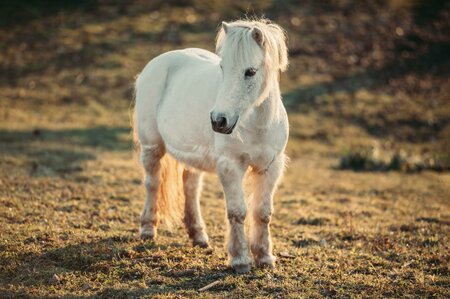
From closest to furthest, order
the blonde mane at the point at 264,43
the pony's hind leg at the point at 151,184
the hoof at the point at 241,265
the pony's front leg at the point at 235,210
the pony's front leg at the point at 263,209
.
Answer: the blonde mane at the point at 264,43, the pony's front leg at the point at 235,210, the hoof at the point at 241,265, the pony's front leg at the point at 263,209, the pony's hind leg at the point at 151,184

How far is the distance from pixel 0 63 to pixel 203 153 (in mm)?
17955

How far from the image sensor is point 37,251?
6.09 m

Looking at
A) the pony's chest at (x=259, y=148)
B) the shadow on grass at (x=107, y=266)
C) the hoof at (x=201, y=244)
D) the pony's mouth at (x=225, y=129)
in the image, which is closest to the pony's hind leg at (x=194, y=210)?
the hoof at (x=201, y=244)

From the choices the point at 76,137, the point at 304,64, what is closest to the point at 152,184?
the point at 76,137

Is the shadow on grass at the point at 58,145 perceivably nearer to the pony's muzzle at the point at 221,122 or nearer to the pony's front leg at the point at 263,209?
the pony's front leg at the point at 263,209

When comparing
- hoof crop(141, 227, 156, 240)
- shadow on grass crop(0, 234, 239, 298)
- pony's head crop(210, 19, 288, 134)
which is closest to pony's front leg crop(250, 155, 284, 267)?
shadow on grass crop(0, 234, 239, 298)

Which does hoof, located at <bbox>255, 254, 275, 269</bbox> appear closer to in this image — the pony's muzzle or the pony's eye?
the pony's muzzle

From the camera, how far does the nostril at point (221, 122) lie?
16.3 feet

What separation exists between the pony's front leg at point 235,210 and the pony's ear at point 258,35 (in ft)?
4.10

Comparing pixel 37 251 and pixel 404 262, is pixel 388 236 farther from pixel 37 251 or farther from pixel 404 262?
pixel 37 251

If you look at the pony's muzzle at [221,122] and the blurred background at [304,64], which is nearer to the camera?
the pony's muzzle at [221,122]

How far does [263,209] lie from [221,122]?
142cm

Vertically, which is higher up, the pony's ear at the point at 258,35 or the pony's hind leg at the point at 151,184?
the pony's ear at the point at 258,35

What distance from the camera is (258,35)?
5234mm
